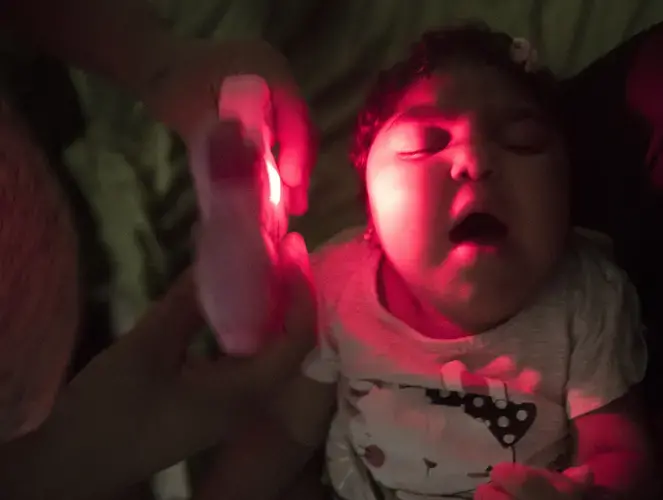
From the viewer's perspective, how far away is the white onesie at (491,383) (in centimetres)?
63

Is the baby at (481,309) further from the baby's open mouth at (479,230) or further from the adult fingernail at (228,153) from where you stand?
the adult fingernail at (228,153)

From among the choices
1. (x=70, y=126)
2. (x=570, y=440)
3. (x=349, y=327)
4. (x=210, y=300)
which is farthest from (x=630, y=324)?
(x=70, y=126)

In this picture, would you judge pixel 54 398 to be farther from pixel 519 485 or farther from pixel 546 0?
pixel 546 0

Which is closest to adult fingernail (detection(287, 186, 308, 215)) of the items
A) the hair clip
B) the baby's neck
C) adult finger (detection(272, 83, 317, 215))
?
adult finger (detection(272, 83, 317, 215))

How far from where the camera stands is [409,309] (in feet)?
2.26

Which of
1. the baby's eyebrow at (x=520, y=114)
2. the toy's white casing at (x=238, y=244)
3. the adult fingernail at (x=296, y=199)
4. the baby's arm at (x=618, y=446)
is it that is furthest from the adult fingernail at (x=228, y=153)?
the baby's arm at (x=618, y=446)

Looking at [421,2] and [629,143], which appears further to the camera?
[421,2]

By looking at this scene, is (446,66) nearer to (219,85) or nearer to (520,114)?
(520,114)

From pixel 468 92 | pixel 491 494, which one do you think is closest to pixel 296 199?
pixel 468 92

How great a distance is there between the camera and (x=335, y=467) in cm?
71

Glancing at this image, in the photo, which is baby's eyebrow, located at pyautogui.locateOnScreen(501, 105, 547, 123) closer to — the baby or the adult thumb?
the baby

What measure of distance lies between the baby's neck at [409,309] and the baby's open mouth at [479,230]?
76 millimetres

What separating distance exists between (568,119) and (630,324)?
181 millimetres

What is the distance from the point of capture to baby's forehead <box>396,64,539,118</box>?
0.63m
